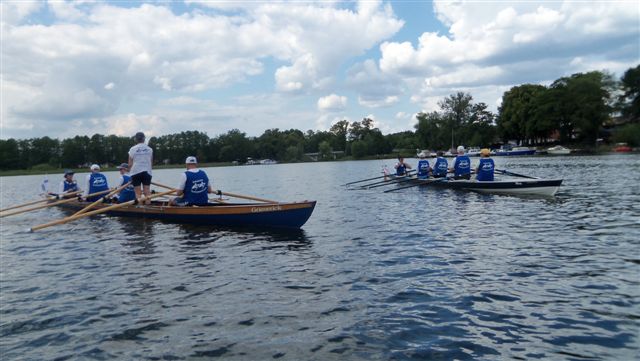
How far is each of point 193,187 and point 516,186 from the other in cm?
1571

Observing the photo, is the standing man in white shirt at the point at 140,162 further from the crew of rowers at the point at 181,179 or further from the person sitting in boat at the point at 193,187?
the person sitting in boat at the point at 193,187

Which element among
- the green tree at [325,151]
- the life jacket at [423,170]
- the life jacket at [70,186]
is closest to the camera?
the life jacket at [70,186]

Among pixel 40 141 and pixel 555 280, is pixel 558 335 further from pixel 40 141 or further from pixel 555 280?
pixel 40 141

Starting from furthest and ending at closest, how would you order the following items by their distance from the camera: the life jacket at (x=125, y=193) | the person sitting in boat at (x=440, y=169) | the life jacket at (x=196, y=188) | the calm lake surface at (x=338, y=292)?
the person sitting in boat at (x=440, y=169), the life jacket at (x=125, y=193), the life jacket at (x=196, y=188), the calm lake surface at (x=338, y=292)

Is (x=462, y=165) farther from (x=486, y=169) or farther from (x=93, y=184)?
(x=93, y=184)

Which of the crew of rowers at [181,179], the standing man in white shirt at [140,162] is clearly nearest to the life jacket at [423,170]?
the crew of rowers at [181,179]

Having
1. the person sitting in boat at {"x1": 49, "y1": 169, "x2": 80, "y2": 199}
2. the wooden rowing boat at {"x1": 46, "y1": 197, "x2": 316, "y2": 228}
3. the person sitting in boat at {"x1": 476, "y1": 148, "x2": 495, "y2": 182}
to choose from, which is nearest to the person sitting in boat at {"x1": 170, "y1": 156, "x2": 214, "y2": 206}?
the wooden rowing boat at {"x1": 46, "y1": 197, "x2": 316, "y2": 228}

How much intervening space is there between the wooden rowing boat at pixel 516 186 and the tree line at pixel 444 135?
65.4 meters

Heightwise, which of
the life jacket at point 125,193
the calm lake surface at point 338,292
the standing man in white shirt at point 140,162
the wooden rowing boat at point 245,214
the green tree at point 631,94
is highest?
the green tree at point 631,94

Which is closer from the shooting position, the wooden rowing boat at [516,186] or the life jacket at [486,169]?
the wooden rowing boat at [516,186]

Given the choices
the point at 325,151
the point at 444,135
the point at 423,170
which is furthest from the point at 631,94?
the point at 325,151

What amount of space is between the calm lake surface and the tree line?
3054 inches

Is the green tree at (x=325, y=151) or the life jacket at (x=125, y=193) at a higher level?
the green tree at (x=325, y=151)

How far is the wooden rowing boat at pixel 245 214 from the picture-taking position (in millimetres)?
14997
